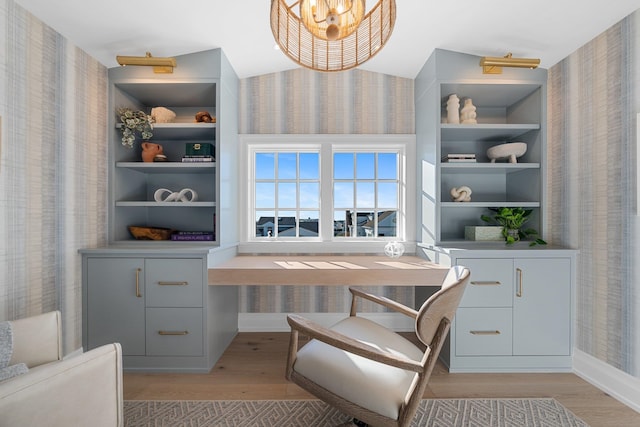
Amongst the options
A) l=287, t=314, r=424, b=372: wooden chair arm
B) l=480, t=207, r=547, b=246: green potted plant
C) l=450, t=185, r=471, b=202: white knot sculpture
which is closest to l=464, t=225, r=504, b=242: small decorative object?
l=480, t=207, r=547, b=246: green potted plant

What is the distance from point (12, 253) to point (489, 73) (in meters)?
3.46

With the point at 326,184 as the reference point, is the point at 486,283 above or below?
below

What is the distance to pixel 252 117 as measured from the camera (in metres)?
3.08

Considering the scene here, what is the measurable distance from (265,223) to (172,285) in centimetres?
112

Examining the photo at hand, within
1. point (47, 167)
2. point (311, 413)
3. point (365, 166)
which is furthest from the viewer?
point (365, 166)

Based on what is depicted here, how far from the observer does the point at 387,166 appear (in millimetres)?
3188

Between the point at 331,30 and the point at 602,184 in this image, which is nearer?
the point at 331,30

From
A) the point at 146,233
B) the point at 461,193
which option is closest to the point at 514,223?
the point at 461,193

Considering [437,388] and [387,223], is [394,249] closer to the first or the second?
[387,223]

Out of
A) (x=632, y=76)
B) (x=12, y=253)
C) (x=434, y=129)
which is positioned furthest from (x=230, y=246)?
(x=632, y=76)

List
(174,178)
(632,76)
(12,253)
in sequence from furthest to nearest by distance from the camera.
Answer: (174,178) → (632,76) → (12,253)

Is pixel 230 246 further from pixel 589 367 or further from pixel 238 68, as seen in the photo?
pixel 589 367

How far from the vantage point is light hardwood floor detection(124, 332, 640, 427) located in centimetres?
194

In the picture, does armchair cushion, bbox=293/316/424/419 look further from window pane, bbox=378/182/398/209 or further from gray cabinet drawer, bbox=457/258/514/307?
window pane, bbox=378/182/398/209
